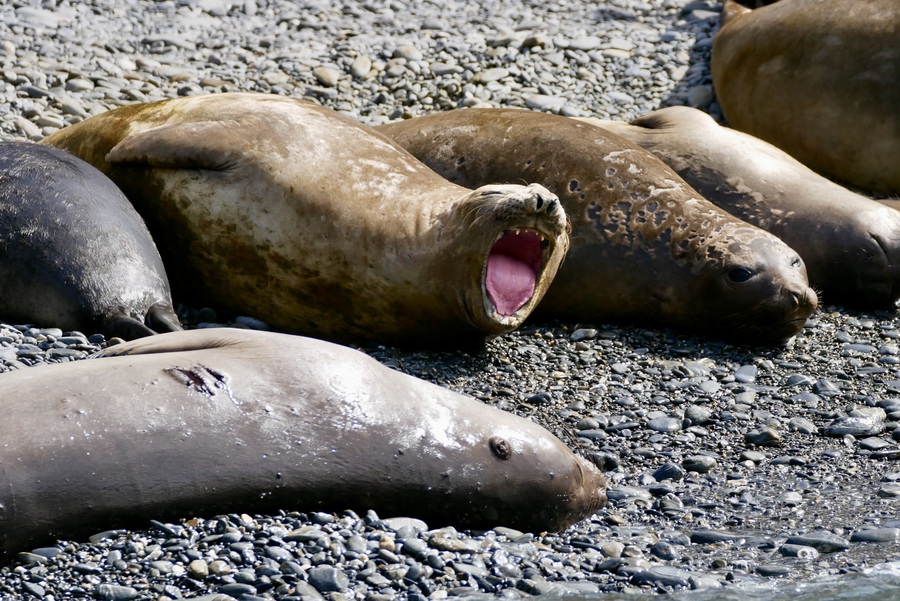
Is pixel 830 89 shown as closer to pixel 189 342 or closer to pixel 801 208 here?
pixel 801 208

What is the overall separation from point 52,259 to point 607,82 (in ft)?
18.8

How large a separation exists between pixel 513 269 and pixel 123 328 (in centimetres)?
187

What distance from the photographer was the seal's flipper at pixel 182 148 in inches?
263

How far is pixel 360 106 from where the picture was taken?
32.4 ft

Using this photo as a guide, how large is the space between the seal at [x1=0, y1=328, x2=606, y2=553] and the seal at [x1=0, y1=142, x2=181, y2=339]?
3.86 feet

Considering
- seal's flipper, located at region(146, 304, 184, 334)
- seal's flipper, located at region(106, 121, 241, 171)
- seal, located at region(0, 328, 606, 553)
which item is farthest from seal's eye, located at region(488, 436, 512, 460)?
seal's flipper, located at region(106, 121, 241, 171)

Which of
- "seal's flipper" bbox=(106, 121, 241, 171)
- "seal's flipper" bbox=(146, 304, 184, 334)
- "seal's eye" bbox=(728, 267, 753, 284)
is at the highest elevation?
"seal's flipper" bbox=(106, 121, 241, 171)

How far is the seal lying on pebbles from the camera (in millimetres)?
7953

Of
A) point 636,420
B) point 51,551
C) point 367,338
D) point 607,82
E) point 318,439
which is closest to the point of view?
point 51,551

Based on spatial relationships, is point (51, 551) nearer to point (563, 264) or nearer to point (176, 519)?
point (176, 519)

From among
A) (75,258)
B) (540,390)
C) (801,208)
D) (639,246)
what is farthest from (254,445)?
(801,208)

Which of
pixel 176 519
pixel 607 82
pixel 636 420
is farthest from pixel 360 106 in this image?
pixel 176 519

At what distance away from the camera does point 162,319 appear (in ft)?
20.0

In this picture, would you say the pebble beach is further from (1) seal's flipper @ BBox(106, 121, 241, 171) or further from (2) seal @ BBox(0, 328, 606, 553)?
(1) seal's flipper @ BBox(106, 121, 241, 171)
